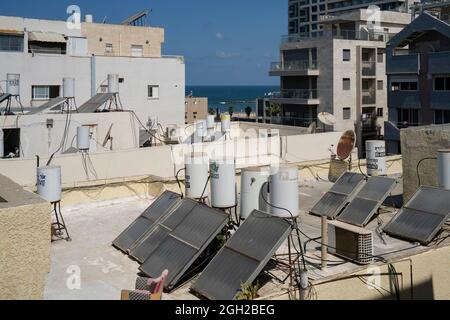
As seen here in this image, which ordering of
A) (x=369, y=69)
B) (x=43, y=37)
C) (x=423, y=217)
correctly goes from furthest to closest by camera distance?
(x=369, y=69)
(x=43, y=37)
(x=423, y=217)

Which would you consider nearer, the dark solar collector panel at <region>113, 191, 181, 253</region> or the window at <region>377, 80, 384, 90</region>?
the dark solar collector panel at <region>113, 191, 181, 253</region>

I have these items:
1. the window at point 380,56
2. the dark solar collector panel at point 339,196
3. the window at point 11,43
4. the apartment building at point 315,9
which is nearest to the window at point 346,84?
the window at point 380,56

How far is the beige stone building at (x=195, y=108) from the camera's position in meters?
74.2

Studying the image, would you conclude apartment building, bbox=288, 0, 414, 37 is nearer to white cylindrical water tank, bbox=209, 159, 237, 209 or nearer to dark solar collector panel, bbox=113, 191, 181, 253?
dark solar collector panel, bbox=113, 191, 181, 253

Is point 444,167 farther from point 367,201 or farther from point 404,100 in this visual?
point 404,100

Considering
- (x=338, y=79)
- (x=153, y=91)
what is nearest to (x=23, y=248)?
(x=153, y=91)

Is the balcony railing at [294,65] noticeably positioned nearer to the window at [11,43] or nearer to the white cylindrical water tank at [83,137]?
the window at [11,43]

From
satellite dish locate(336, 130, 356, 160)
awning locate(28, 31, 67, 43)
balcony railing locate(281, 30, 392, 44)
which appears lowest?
satellite dish locate(336, 130, 356, 160)

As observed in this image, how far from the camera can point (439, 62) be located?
48.2 m

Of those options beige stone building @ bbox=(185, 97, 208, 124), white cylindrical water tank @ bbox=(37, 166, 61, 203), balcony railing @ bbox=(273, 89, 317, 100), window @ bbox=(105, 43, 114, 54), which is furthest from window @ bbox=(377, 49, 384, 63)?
white cylindrical water tank @ bbox=(37, 166, 61, 203)

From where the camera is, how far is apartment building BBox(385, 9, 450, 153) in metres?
48.2

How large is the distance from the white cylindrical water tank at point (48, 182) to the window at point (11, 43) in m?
33.3

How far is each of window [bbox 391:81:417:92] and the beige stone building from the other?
28584mm

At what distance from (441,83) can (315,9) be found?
98.3m
